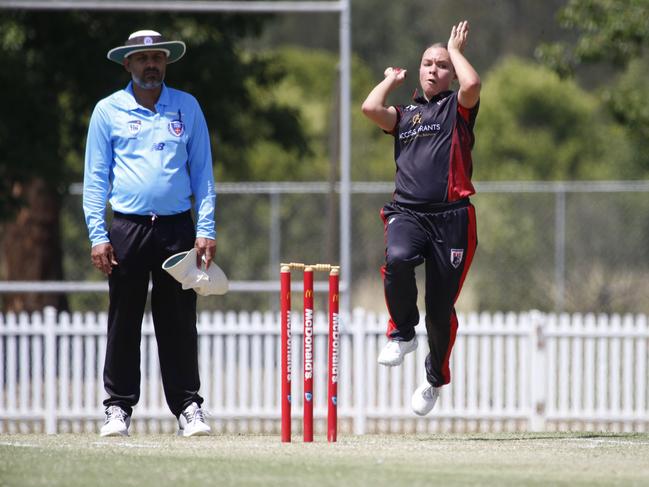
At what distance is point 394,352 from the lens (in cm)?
759

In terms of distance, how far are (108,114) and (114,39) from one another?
348 inches

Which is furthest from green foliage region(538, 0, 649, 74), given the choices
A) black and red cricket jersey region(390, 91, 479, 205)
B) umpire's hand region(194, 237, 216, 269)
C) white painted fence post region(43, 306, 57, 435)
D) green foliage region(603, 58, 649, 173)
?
umpire's hand region(194, 237, 216, 269)

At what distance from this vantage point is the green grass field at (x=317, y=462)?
5.72 metres

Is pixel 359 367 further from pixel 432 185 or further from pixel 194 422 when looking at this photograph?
pixel 432 185

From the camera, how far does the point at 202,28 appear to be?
17469mm

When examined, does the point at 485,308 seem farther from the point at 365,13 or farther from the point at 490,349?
the point at 365,13

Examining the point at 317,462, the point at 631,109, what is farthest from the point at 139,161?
the point at 631,109

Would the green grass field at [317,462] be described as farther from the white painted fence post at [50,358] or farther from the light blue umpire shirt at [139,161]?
the white painted fence post at [50,358]

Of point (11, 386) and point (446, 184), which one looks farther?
point (11, 386)

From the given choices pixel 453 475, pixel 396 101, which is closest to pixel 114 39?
pixel 453 475

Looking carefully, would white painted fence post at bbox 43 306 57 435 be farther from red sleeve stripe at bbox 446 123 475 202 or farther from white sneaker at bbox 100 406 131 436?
red sleeve stripe at bbox 446 123 475 202

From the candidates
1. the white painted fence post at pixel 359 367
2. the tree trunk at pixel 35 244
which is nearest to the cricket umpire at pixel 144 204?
the white painted fence post at pixel 359 367

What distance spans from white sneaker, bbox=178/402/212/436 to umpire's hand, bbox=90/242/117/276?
3.05 ft

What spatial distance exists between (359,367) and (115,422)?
509 centimetres
